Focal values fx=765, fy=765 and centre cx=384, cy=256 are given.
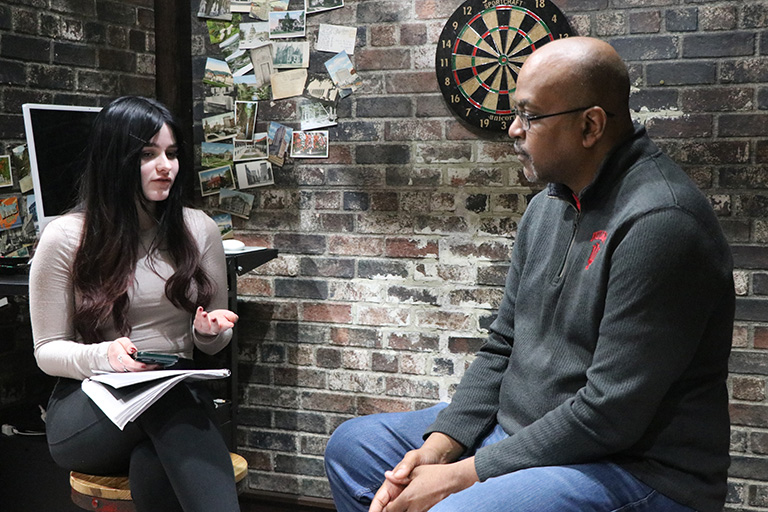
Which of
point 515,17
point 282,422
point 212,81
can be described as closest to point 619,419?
point 515,17

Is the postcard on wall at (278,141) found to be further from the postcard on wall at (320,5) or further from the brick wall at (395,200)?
the postcard on wall at (320,5)

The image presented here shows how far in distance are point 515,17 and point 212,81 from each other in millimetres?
1115

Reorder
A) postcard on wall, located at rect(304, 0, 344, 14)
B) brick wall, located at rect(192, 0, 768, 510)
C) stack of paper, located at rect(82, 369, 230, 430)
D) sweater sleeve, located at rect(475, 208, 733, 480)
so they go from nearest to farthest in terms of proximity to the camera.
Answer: sweater sleeve, located at rect(475, 208, 733, 480) < stack of paper, located at rect(82, 369, 230, 430) < brick wall, located at rect(192, 0, 768, 510) < postcard on wall, located at rect(304, 0, 344, 14)

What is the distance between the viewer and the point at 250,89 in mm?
2775

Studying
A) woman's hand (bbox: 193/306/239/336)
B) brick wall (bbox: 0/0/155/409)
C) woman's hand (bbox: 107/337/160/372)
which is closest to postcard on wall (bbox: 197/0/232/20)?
brick wall (bbox: 0/0/155/409)

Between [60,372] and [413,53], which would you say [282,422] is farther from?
[413,53]

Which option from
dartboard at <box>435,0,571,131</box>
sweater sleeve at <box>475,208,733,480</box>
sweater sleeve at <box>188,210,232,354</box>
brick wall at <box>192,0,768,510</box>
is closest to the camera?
sweater sleeve at <box>475,208,733,480</box>

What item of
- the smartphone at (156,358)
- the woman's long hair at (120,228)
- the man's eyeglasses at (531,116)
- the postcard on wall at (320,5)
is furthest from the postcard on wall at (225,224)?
the man's eyeglasses at (531,116)

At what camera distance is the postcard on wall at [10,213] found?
8.18 feet

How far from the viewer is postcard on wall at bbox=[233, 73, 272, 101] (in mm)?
2760

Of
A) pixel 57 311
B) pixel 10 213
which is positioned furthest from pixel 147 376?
pixel 10 213

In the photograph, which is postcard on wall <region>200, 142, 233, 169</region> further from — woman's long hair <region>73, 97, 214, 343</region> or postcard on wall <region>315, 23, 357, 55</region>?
woman's long hair <region>73, 97, 214, 343</region>

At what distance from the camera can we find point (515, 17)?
2453 millimetres

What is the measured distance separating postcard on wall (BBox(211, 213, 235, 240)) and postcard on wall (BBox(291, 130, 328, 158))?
35cm
